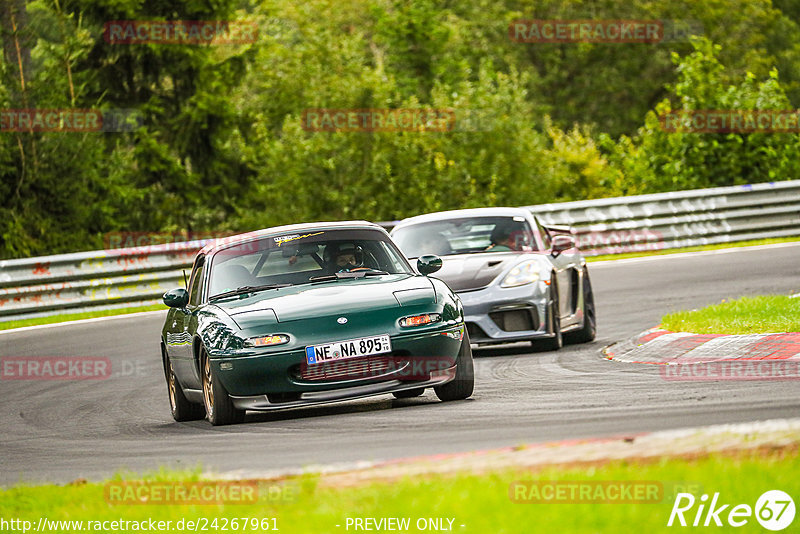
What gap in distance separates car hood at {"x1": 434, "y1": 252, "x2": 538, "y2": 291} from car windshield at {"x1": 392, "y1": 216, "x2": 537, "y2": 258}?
0.33 m

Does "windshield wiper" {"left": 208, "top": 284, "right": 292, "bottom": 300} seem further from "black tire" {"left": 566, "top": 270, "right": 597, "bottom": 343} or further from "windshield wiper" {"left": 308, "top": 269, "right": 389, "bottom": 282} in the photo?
"black tire" {"left": 566, "top": 270, "right": 597, "bottom": 343}

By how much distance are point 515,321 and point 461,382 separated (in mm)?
3388

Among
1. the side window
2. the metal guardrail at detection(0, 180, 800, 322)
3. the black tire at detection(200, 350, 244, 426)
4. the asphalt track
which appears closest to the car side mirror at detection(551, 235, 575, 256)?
the asphalt track

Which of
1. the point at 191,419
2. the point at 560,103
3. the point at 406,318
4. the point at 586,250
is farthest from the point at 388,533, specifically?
the point at 560,103

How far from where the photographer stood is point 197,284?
10695 mm

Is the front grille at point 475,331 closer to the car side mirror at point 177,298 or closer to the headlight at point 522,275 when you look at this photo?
the headlight at point 522,275

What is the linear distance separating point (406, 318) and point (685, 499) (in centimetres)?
422

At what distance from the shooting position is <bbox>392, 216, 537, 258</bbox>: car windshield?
550 inches

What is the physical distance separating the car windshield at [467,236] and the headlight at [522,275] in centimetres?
75

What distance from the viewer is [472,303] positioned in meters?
12.8

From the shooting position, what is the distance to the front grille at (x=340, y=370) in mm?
8930

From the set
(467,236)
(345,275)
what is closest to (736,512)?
(345,275)

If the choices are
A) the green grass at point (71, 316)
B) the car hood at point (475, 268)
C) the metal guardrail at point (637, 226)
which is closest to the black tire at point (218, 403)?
the car hood at point (475, 268)

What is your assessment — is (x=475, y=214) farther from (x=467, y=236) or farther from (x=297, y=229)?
(x=297, y=229)
